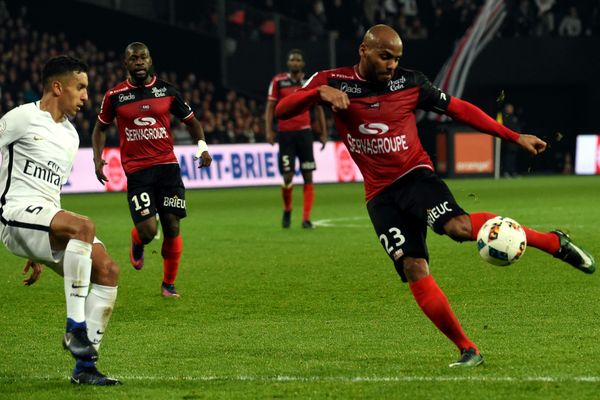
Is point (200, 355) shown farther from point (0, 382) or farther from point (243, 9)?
point (243, 9)

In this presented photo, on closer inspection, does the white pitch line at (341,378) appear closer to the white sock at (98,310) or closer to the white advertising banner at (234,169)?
the white sock at (98,310)

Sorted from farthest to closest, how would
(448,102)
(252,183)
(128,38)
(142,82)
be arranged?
1. (128,38)
2. (252,183)
3. (142,82)
4. (448,102)

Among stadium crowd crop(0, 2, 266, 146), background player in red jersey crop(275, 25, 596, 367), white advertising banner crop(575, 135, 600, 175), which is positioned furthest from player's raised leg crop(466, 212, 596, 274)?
white advertising banner crop(575, 135, 600, 175)

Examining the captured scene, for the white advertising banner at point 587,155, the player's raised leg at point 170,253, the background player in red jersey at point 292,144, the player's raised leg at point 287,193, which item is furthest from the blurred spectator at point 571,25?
the player's raised leg at point 170,253

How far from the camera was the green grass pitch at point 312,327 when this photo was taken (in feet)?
22.5

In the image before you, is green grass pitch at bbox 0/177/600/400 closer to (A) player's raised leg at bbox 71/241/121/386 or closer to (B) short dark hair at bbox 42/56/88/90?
(A) player's raised leg at bbox 71/241/121/386

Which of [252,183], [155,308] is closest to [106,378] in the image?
[155,308]

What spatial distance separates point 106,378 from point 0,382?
64cm

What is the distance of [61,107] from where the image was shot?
7363 millimetres

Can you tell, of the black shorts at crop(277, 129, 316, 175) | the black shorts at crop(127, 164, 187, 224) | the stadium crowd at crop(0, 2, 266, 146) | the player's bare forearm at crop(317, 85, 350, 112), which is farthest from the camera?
the stadium crowd at crop(0, 2, 266, 146)

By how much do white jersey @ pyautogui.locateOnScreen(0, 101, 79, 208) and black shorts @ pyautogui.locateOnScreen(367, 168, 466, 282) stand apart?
196cm

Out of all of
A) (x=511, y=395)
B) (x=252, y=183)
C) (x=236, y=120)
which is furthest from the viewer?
(x=236, y=120)

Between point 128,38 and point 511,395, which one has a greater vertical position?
point 128,38

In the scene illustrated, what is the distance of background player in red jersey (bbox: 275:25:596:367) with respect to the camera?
7363mm
